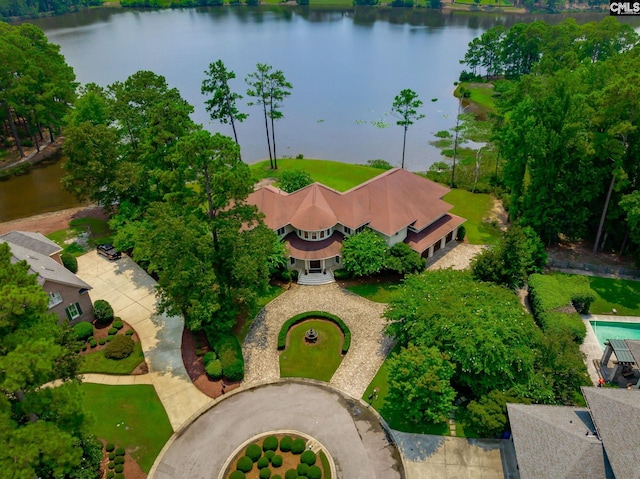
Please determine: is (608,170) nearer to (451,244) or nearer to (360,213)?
(451,244)

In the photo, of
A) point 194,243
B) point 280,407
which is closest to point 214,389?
point 280,407

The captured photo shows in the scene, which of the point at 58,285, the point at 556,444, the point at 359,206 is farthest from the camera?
the point at 359,206

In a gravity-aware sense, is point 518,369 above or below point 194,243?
below

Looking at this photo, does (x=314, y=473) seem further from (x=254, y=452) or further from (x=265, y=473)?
(x=254, y=452)

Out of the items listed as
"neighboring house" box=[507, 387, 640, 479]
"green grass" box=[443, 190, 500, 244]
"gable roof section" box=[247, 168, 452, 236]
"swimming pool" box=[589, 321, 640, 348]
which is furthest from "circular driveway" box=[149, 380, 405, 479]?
"green grass" box=[443, 190, 500, 244]

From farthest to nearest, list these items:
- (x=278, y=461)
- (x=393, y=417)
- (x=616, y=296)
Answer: (x=616, y=296) < (x=393, y=417) < (x=278, y=461)

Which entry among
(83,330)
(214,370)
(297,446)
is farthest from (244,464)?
(83,330)
